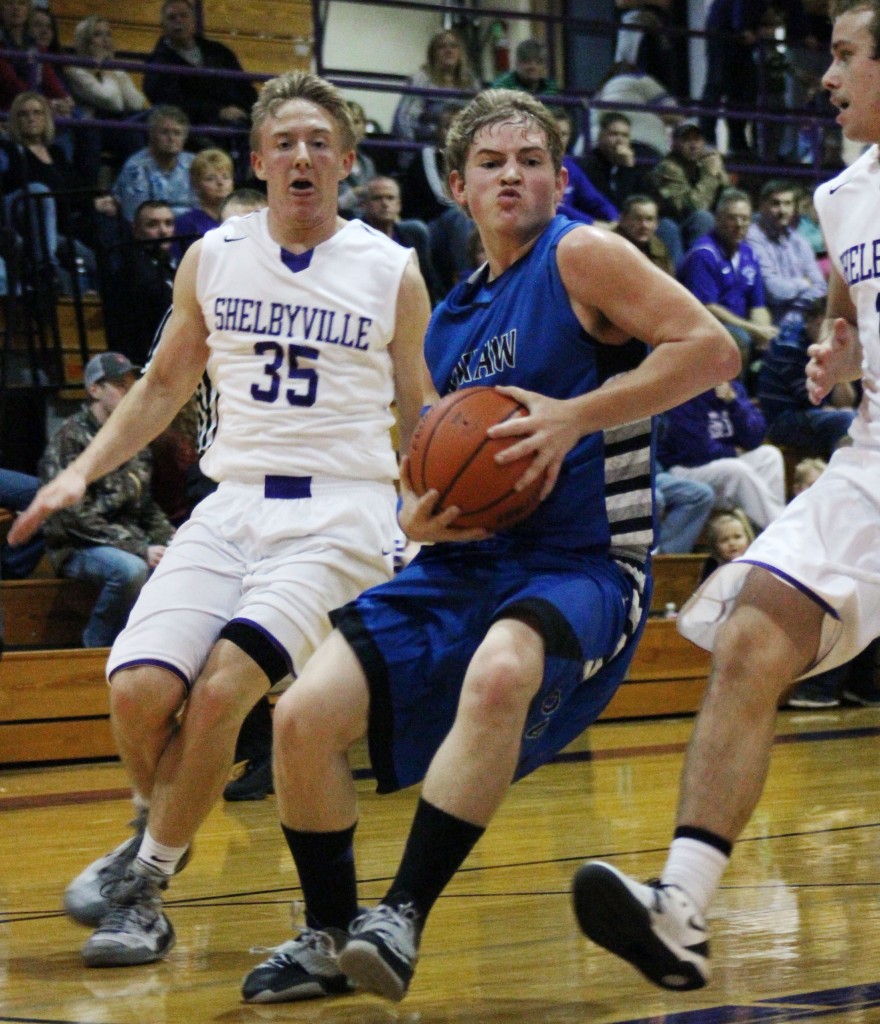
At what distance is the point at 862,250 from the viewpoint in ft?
10.2

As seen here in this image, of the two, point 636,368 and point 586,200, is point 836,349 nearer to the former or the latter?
point 636,368

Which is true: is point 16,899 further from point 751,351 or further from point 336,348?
point 751,351

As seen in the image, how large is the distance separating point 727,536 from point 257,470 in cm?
457

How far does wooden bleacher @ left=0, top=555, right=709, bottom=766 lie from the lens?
606 centimetres

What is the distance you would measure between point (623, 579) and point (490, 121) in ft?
3.16

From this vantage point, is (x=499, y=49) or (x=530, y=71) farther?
(x=499, y=49)

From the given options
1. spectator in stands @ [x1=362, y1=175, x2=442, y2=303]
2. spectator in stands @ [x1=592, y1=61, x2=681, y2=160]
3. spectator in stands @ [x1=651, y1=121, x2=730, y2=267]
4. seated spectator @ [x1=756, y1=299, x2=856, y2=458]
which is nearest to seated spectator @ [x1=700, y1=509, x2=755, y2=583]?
seated spectator @ [x1=756, y1=299, x2=856, y2=458]

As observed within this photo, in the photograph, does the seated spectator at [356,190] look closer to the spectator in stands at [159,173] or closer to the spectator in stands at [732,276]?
the spectator in stands at [159,173]

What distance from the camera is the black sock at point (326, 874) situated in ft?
9.35

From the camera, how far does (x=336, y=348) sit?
11.7 ft

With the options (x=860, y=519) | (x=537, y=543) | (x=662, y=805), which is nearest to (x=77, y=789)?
(x=662, y=805)

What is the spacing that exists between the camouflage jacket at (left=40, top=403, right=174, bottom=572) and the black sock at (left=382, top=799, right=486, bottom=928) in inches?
157

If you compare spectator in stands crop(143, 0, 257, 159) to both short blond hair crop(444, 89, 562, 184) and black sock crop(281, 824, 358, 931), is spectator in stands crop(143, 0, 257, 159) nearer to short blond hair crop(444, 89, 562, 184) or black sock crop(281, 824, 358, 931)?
short blond hair crop(444, 89, 562, 184)

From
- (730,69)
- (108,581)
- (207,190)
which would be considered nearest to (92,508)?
(108,581)
